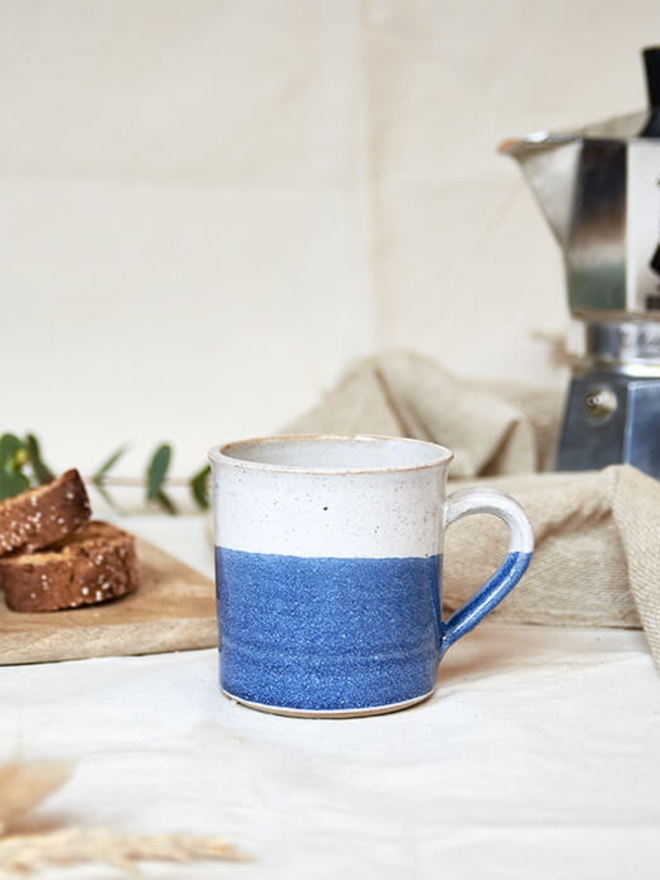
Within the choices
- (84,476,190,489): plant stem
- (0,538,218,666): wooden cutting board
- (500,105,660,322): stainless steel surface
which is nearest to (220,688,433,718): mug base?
(0,538,218,666): wooden cutting board

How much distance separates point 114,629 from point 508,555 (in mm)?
232

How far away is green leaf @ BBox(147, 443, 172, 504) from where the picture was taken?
1.07 meters

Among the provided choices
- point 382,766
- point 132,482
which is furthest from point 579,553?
point 132,482

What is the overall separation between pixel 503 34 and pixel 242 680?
1022 mm

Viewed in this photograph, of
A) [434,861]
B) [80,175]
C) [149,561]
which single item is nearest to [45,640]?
[149,561]

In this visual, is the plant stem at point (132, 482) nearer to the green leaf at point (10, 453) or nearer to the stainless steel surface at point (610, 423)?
the green leaf at point (10, 453)

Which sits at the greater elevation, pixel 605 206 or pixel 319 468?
pixel 605 206

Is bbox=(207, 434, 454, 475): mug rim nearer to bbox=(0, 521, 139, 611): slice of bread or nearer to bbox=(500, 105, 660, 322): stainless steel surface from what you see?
bbox=(0, 521, 139, 611): slice of bread

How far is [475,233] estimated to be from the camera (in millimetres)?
1443

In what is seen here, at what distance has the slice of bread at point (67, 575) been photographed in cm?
73

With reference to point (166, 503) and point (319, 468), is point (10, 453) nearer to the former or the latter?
point (166, 503)

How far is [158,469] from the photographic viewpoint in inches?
42.3

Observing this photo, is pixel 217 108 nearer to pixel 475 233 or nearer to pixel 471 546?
pixel 475 233

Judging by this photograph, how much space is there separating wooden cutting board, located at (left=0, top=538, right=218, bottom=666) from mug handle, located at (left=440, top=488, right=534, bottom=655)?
158mm
